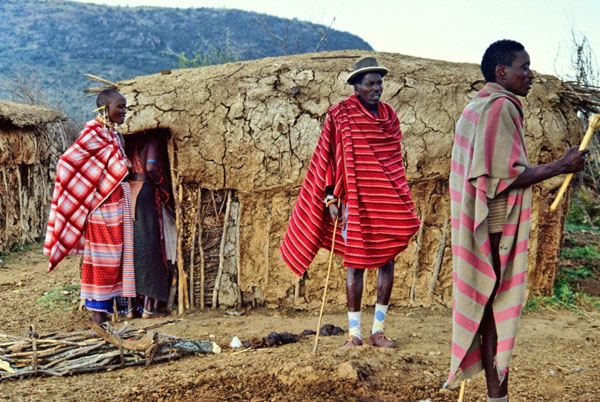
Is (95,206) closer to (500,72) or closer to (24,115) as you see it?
(500,72)

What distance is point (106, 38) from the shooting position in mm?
40219

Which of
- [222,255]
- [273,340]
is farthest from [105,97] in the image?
[273,340]

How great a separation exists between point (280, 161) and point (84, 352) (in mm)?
2440

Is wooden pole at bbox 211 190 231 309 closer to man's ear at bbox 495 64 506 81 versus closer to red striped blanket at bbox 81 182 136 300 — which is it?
red striped blanket at bbox 81 182 136 300

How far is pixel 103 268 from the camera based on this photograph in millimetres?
4723

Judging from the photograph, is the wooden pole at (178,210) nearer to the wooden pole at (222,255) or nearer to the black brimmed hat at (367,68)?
the wooden pole at (222,255)

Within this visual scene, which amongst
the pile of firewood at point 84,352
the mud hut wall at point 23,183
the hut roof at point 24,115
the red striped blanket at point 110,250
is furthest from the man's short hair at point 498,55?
the mud hut wall at point 23,183

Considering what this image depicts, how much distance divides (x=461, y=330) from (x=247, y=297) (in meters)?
3.26

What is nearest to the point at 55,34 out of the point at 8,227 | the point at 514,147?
the point at 8,227

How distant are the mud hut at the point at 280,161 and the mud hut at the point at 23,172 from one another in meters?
4.11

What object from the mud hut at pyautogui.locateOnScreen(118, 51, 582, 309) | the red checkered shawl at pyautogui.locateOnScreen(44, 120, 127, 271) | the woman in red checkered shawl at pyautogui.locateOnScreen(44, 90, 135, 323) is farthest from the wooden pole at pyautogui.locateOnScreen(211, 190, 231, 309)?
the red checkered shawl at pyautogui.locateOnScreen(44, 120, 127, 271)

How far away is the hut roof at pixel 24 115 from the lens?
27.0ft

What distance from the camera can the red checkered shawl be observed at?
14.9 ft

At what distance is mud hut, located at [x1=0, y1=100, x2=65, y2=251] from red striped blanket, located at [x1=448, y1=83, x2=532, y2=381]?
7.73 m
